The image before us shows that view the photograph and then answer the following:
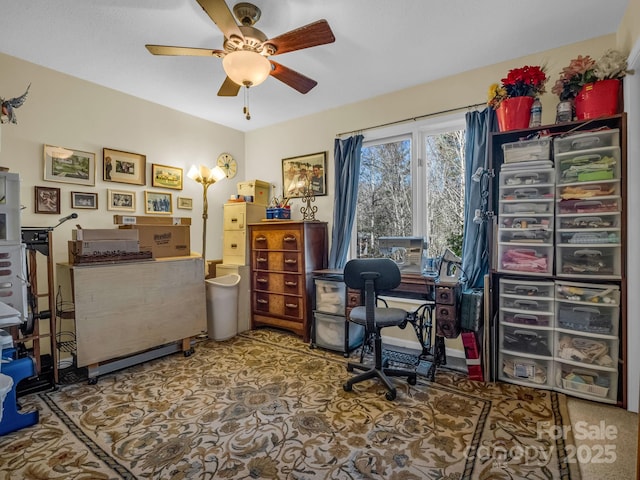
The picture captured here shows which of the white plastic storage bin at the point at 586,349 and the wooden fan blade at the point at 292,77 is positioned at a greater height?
the wooden fan blade at the point at 292,77

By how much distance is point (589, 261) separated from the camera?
2.20 m

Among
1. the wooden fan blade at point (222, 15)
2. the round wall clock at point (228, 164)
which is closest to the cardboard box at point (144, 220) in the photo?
the round wall clock at point (228, 164)

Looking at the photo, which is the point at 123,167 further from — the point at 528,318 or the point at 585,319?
the point at 585,319

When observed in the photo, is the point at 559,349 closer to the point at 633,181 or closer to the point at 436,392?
the point at 436,392

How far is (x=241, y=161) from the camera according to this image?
4457 millimetres

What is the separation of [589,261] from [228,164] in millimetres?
3834

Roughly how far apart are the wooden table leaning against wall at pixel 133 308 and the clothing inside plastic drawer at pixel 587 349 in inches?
117

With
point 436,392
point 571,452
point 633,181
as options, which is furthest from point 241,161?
point 571,452

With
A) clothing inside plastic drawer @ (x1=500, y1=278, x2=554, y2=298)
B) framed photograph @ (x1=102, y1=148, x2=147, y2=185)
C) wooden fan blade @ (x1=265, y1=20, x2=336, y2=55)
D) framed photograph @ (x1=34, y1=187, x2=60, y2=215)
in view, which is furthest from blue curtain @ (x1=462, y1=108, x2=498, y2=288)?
framed photograph @ (x1=34, y1=187, x2=60, y2=215)

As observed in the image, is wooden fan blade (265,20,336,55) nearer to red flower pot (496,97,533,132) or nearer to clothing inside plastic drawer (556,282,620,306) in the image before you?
red flower pot (496,97,533,132)

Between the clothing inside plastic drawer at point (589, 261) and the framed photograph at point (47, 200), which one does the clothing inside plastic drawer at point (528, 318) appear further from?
the framed photograph at point (47, 200)

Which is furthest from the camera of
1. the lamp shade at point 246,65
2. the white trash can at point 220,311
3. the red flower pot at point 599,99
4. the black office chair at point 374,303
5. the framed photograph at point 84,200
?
the white trash can at point 220,311

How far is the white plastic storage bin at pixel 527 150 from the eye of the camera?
230 cm

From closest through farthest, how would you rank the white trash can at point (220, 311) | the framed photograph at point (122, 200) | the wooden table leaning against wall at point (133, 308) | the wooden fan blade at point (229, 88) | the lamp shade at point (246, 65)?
1. the lamp shade at point (246, 65)
2. the wooden fan blade at point (229, 88)
3. the wooden table leaning against wall at point (133, 308)
4. the framed photograph at point (122, 200)
5. the white trash can at point (220, 311)
